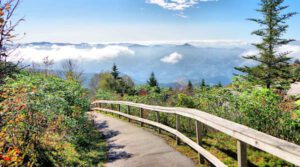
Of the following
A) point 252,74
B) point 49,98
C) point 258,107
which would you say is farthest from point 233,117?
point 252,74

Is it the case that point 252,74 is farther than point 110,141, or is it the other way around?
point 252,74

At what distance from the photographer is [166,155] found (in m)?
7.66

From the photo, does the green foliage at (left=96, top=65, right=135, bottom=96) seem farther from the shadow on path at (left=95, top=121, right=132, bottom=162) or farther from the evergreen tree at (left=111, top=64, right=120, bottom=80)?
the shadow on path at (left=95, top=121, right=132, bottom=162)

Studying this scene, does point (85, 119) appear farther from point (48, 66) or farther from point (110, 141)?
point (48, 66)

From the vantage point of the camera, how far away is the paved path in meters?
7.15

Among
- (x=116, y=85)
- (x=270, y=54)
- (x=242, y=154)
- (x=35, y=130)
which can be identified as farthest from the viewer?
(x=116, y=85)

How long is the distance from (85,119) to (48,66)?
67.6 feet

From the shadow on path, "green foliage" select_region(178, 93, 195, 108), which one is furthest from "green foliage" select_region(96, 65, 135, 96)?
the shadow on path

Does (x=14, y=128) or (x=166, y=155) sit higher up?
(x=14, y=128)

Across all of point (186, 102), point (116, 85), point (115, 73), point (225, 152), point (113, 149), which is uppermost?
point (115, 73)

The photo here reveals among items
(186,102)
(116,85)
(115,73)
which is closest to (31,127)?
(186,102)

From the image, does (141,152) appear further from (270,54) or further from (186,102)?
(270,54)

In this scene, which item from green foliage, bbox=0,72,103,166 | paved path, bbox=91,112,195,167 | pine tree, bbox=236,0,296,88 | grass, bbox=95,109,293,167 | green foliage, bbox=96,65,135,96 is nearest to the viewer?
green foliage, bbox=0,72,103,166

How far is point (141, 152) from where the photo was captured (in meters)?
8.44
